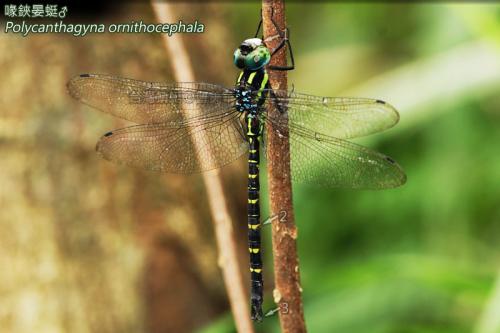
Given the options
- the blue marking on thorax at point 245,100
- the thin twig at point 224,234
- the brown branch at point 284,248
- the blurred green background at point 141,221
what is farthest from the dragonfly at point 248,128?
the blurred green background at point 141,221

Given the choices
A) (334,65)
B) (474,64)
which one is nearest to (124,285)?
(474,64)

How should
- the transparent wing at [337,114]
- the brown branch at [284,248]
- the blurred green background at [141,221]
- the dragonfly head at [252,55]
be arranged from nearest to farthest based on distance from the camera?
the brown branch at [284,248] < the dragonfly head at [252,55] < the transparent wing at [337,114] < the blurred green background at [141,221]

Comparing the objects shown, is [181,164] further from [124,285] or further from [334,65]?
[334,65]

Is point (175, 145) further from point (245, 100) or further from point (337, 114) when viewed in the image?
point (337, 114)

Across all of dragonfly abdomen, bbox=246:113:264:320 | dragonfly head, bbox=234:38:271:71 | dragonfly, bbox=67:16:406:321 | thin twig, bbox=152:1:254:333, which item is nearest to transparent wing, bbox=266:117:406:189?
dragonfly, bbox=67:16:406:321

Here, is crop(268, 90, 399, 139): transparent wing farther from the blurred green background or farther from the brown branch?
the blurred green background

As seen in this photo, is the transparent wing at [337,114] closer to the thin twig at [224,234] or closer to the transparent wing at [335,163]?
the transparent wing at [335,163]

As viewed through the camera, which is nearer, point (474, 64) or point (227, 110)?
point (227, 110)
